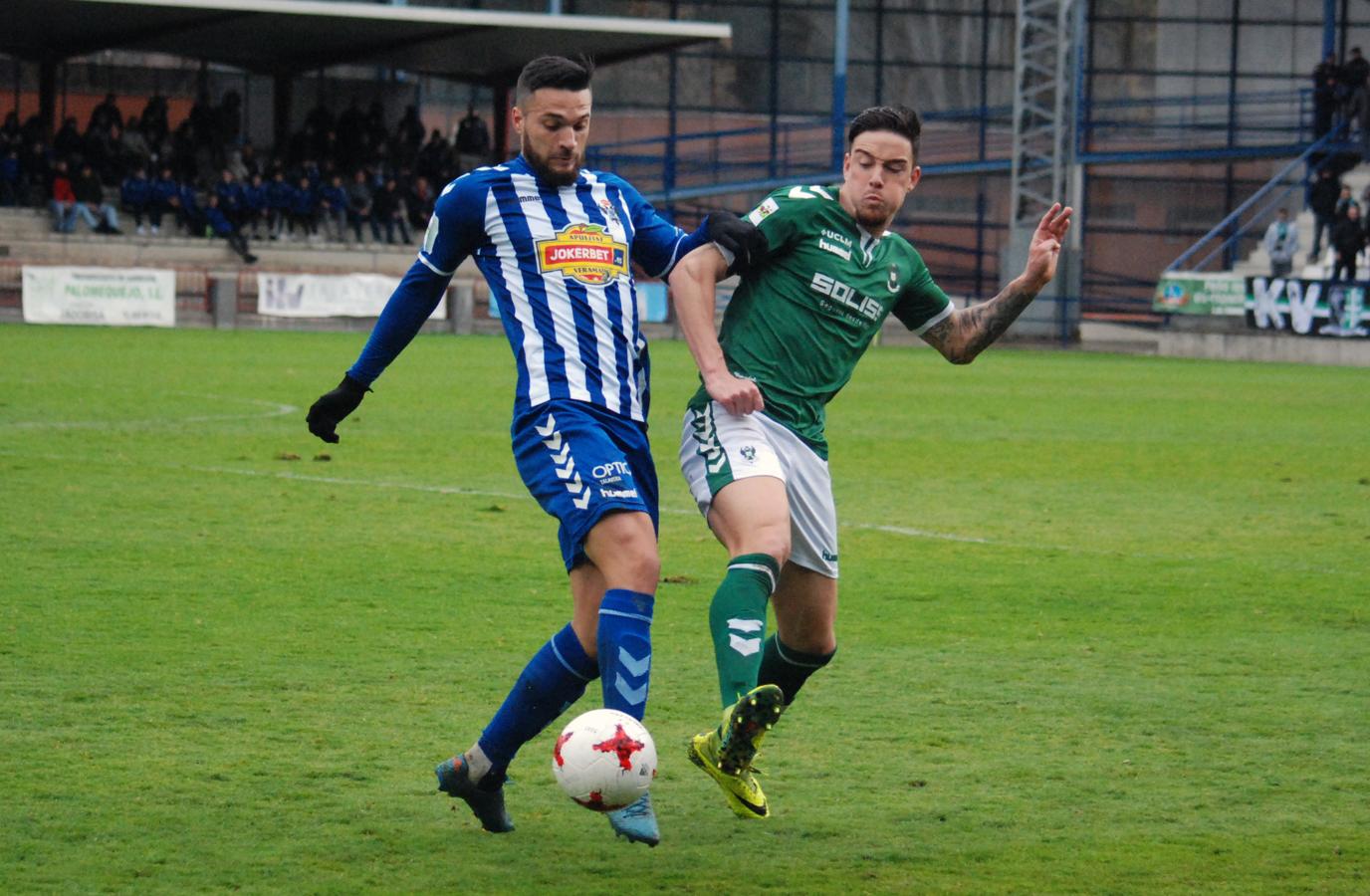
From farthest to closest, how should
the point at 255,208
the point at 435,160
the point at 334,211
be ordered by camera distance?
the point at 435,160 → the point at 334,211 → the point at 255,208

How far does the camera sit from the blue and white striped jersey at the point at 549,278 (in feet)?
15.6

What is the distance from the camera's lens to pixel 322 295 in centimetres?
3098

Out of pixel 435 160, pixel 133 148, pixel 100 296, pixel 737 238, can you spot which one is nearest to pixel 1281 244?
pixel 435 160

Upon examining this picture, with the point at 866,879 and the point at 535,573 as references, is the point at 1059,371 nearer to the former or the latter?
the point at 535,573

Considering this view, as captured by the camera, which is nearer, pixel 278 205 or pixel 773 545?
pixel 773 545

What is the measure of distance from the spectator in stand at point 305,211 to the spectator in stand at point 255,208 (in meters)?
0.57

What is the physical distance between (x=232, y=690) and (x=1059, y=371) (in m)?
22.4

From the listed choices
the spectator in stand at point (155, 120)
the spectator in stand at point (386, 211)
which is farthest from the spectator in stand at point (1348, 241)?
the spectator in stand at point (155, 120)

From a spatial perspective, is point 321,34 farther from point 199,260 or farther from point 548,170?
point 548,170

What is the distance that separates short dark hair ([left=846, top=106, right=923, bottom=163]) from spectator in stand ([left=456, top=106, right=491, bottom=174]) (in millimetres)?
37136

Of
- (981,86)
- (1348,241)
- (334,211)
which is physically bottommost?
(1348,241)

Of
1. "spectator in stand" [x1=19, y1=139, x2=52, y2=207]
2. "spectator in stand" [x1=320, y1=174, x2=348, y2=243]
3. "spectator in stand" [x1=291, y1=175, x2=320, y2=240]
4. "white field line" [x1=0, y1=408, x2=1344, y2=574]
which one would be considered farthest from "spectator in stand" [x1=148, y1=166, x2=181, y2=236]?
"white field line" [x1=0, y1=408, x2=1344, y2=574]

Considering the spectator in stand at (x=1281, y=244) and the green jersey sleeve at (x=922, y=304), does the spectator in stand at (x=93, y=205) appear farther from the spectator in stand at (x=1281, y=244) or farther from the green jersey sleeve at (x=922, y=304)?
the green jersey sleeve at (x=922, y=304)

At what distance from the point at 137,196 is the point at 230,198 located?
5.37 ft
